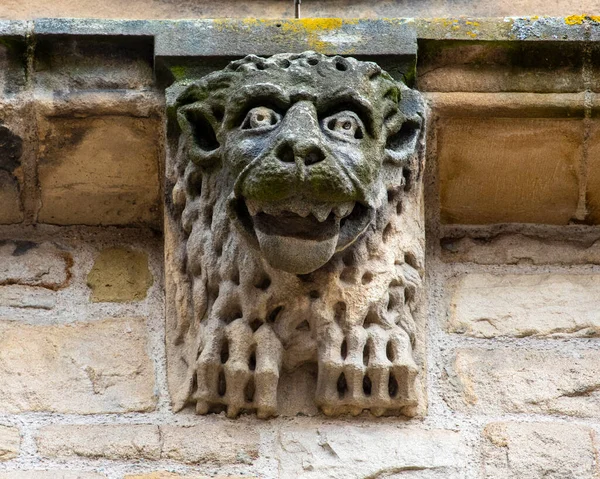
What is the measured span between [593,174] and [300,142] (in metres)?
0.89

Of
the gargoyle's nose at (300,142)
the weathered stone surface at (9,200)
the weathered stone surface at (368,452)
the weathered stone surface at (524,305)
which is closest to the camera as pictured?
the gargoyle's nose at (300,142)

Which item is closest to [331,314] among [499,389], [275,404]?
[275,404]

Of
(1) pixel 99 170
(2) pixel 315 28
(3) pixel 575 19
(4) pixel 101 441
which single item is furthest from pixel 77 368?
(3) pixel 575 19

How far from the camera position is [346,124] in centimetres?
303

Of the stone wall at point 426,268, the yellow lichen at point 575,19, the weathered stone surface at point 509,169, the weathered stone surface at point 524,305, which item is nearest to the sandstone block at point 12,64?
the stone wall at point 426,268

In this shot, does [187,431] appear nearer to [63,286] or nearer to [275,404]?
[275,404]

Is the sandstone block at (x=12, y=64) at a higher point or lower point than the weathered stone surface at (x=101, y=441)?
higher

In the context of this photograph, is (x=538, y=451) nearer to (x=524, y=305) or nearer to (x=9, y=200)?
(x=524, y=305)

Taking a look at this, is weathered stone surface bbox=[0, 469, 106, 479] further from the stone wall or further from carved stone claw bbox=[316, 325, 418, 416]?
carved stone claw bbox=[316, 325, 418, 416]

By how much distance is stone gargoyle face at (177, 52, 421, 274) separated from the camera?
2.88 metres

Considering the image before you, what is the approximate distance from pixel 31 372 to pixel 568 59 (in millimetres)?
1361

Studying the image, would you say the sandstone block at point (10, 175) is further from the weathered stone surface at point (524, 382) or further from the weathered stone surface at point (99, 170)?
the weathered stone surface at point (524, 382)

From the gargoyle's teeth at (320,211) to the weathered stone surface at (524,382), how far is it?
537mm

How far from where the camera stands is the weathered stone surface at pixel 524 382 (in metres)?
3.18
